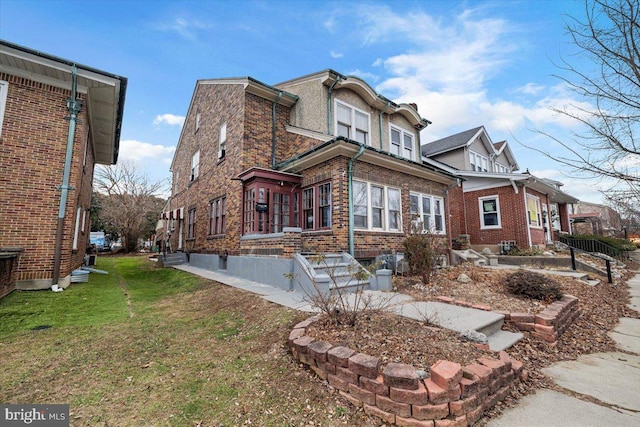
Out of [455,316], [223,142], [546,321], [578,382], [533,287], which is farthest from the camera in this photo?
[223,142]

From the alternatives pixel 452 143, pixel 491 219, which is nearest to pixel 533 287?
pixel 491 219

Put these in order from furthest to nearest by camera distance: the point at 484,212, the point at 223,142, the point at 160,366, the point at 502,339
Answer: the point at 484,212 → the point at 223,142 → the point at 502,339 → the point at 160,366

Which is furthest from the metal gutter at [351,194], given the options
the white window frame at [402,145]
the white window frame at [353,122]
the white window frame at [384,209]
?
the white window frame at [402,145]

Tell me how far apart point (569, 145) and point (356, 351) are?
150 inches

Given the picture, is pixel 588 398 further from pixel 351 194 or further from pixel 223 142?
pixel 223 142

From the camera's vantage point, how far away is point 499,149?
838 inches

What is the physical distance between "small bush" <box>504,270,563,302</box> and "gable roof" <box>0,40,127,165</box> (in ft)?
35.5

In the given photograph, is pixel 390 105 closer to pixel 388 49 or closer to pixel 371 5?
pixel 388 49

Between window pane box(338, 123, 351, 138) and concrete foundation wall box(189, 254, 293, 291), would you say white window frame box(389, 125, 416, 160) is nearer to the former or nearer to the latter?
window pane box(338, 123, 351, 138)

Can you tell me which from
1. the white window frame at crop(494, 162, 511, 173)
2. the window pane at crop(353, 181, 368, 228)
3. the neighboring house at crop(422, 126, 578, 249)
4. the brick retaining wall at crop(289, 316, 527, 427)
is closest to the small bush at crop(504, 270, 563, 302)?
the brick retaining wall at crop(289, 316, 527, 427)

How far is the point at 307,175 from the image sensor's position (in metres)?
9.52

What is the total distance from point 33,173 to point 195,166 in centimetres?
901

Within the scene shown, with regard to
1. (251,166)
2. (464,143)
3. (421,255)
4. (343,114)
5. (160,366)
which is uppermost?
(464,143)

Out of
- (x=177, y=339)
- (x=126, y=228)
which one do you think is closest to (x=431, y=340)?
(x=177, y=339)
